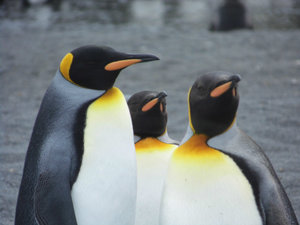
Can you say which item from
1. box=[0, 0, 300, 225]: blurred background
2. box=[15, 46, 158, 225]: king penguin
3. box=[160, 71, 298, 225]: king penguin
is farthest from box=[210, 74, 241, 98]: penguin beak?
box=[0, 0, 300, 225]: blurred background

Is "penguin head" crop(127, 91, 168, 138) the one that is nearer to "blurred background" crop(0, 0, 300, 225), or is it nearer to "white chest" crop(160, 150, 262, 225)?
"white chest" crop(160, 150, 262, 225)

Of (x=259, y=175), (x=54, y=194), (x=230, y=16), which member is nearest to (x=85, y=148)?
(x=54, y=194)

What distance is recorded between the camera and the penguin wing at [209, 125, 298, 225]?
2.01m

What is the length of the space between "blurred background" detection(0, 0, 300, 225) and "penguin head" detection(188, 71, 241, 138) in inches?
52.9

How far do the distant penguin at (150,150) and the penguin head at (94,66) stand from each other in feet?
1.28

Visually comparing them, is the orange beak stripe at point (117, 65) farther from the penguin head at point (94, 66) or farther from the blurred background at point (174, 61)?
the blurred background at point (174, 61)

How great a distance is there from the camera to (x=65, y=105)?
2.15m

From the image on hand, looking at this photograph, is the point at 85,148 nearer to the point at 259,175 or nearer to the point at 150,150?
the point at 150,150

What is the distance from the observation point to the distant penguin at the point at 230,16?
1060 centimetres

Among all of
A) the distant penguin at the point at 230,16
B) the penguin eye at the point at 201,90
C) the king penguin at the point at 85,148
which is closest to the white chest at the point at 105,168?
the king penguin at the point at 85,148

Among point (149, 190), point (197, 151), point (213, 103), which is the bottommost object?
point (149, 190)

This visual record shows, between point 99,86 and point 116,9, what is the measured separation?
1495cm

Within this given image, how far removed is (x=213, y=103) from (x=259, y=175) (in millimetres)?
385

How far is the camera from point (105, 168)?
2.12 m
